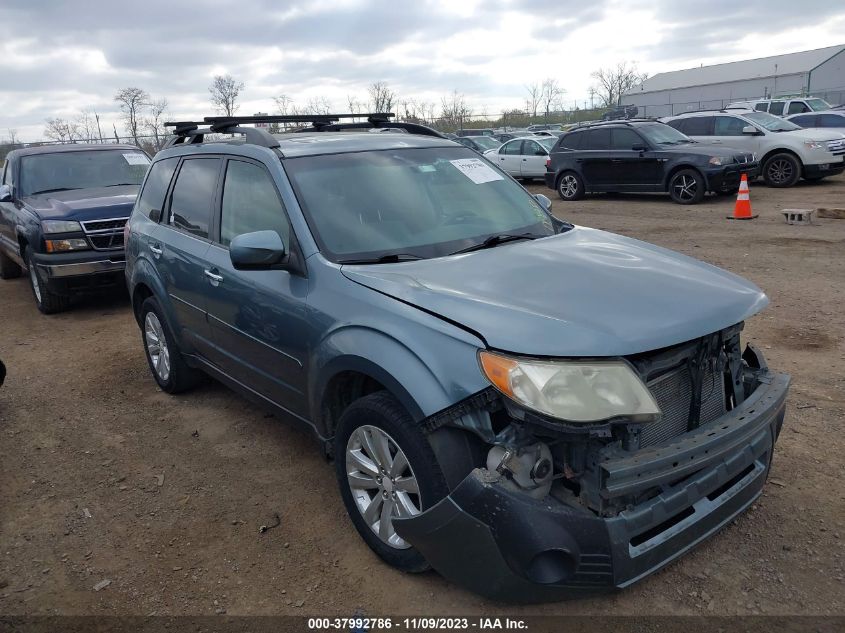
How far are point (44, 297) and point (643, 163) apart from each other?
37.9 feet

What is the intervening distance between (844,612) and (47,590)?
10.9ft

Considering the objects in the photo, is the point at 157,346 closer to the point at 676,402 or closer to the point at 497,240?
the point at 497,240

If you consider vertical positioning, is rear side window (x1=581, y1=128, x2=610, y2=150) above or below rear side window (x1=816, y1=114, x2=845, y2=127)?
below

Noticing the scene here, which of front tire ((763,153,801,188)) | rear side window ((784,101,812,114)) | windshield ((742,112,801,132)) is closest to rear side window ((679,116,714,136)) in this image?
windshield ((742,112,801,132))

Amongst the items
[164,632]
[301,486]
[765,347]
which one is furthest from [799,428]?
[164,632]

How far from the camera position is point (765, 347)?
17.8 ft

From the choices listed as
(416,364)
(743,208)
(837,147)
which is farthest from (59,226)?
(837,147)

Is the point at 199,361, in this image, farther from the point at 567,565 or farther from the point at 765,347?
the point at 765,347

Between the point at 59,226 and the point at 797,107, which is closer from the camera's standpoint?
the point at 59,226

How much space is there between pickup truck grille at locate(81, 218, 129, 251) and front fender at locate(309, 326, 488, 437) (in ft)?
18.9

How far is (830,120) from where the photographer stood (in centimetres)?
1917

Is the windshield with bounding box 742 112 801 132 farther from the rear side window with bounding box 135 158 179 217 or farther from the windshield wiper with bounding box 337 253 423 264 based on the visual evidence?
the windshield wiper with bounding box 337 253 423 264

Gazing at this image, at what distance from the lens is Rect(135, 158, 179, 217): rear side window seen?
4941 mm

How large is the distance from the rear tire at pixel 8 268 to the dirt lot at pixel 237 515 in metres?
4.72
